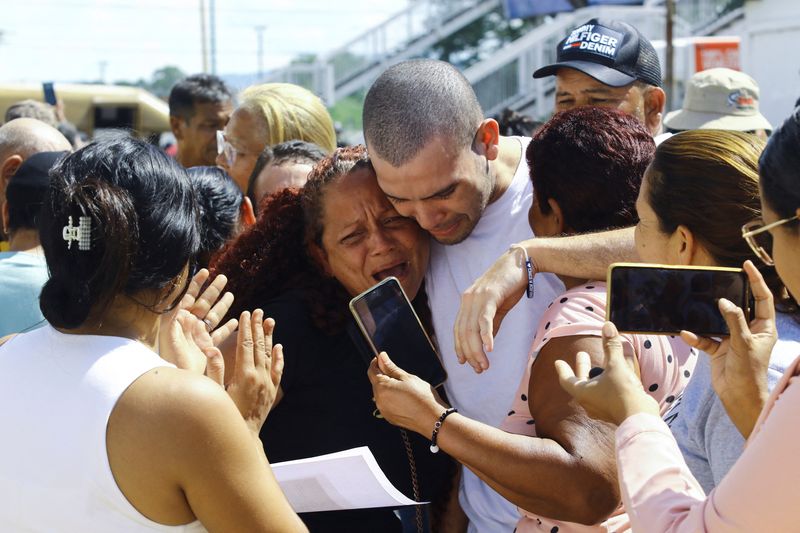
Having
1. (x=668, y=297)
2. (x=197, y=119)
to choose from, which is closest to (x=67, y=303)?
(x=668, y=297)

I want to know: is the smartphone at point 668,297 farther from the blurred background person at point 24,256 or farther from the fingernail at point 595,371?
the blurred background person at point 24,256

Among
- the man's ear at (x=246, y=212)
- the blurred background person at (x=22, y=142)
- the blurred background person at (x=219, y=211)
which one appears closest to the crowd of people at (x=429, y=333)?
the blurred background person at (x=219, y=211)

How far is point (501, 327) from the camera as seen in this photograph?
2.90 m

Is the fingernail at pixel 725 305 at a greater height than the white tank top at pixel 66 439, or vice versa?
the fingernail at pixel 725 305

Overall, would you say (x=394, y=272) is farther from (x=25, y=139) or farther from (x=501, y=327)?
(x=25, y=139)

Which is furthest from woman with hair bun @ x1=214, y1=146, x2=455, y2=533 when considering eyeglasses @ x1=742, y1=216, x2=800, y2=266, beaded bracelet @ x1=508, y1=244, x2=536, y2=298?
eyeglasses @ x1=742, y1=216, x2=800, y2=266

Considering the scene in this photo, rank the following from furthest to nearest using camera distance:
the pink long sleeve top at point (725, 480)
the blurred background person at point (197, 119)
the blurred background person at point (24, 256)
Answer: the blurred background person at point (197, 119)
the blurred background person at point (24, 256)
the pink long sleeve top at point (725, 480)

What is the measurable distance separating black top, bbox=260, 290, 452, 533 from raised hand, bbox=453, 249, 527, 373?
373mm

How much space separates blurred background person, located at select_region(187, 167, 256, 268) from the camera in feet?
12.6

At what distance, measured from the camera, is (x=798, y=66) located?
55.3 ft

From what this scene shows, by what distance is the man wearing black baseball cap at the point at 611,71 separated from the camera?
4320 millimetres

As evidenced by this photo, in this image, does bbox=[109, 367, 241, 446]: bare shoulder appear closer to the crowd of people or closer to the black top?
the crowd of people

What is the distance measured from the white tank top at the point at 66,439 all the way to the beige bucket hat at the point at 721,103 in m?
4.38

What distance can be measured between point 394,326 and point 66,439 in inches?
40.1
